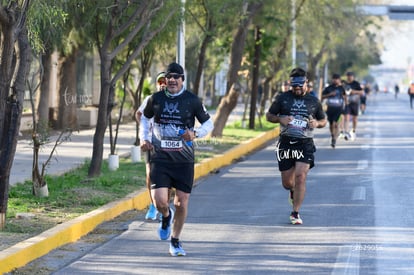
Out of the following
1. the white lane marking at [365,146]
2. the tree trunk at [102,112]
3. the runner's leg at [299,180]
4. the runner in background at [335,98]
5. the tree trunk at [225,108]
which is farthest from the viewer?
the tree trunk at [225,108]

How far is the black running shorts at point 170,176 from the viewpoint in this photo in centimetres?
1017

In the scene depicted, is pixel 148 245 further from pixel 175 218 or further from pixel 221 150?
pixel 221 150

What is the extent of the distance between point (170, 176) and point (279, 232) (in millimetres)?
2177

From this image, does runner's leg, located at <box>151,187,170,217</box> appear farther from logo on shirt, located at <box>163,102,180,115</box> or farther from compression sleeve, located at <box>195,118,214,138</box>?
logo on shirt, located at <box>163,102,180,115</box>

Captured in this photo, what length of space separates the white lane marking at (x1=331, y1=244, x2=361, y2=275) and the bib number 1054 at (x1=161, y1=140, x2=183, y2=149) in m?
1.94

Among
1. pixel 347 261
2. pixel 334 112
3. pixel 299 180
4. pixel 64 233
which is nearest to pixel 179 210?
pixel 64 233

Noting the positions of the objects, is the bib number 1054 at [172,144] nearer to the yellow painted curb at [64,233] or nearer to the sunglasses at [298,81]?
the yellow painted curb at [64,233]

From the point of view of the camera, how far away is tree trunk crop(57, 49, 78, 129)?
28844 millimetres

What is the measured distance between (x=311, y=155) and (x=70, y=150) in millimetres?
11464

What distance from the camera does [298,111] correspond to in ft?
40.9

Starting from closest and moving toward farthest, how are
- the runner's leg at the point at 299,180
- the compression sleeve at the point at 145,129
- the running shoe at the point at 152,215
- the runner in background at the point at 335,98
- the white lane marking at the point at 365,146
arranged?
the compression sleeve at the point at 145,129 < the runner's leg at the point at 299,180 < the running shoe at the point at 152,215 < the runner in background at the point at 335,98 < the white lane marking at the point at 365,146

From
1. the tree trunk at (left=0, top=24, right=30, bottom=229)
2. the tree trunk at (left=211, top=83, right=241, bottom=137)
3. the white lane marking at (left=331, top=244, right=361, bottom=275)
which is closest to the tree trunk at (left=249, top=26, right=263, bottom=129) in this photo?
the tree trunk at (left=211, top=83, right=241, bottom=137)

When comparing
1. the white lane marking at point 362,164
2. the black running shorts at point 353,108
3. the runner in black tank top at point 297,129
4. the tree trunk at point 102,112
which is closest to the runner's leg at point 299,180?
the runner in black tank top at point 297,129

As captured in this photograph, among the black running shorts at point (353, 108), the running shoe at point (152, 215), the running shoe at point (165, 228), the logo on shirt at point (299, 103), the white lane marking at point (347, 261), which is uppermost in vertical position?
the logo on shirt at point (299, 103)
